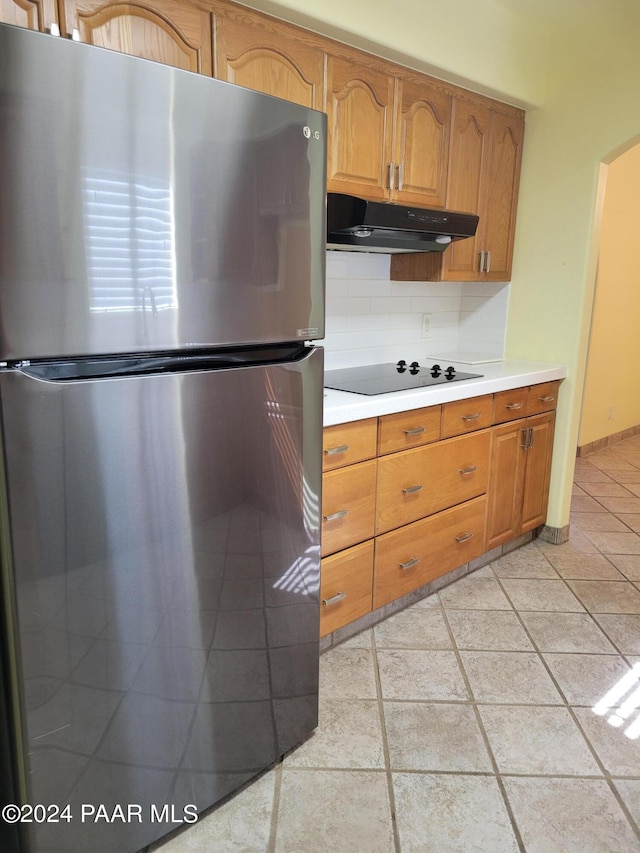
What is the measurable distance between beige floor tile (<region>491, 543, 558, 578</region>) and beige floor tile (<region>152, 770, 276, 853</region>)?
5.50 feet

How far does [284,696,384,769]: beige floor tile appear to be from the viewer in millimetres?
1754

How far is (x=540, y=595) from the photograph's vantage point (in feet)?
8.96

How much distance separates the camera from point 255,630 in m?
1.52

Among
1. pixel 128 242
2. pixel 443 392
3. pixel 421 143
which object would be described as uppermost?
pixel 421 143

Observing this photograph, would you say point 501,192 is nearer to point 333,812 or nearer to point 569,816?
point 569,816

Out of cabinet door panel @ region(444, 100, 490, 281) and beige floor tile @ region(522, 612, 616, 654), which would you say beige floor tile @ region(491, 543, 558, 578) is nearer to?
beige floor tile @ region(522, 612, 616, 654)

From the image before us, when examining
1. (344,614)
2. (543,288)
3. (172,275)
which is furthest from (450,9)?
(344,614)

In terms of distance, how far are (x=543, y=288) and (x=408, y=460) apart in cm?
A: 141

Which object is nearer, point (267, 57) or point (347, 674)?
point (267, 57)

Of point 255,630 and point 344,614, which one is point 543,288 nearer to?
point 344,614

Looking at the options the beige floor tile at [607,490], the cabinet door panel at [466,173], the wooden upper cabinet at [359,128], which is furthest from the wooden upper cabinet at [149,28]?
the beige floor tile at [607,490]

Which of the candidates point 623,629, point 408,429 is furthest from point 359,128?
point 623,629

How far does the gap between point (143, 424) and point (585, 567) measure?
101 inches

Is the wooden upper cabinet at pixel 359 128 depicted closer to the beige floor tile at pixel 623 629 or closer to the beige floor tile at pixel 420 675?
the beige floor tile at pixel 420 675
